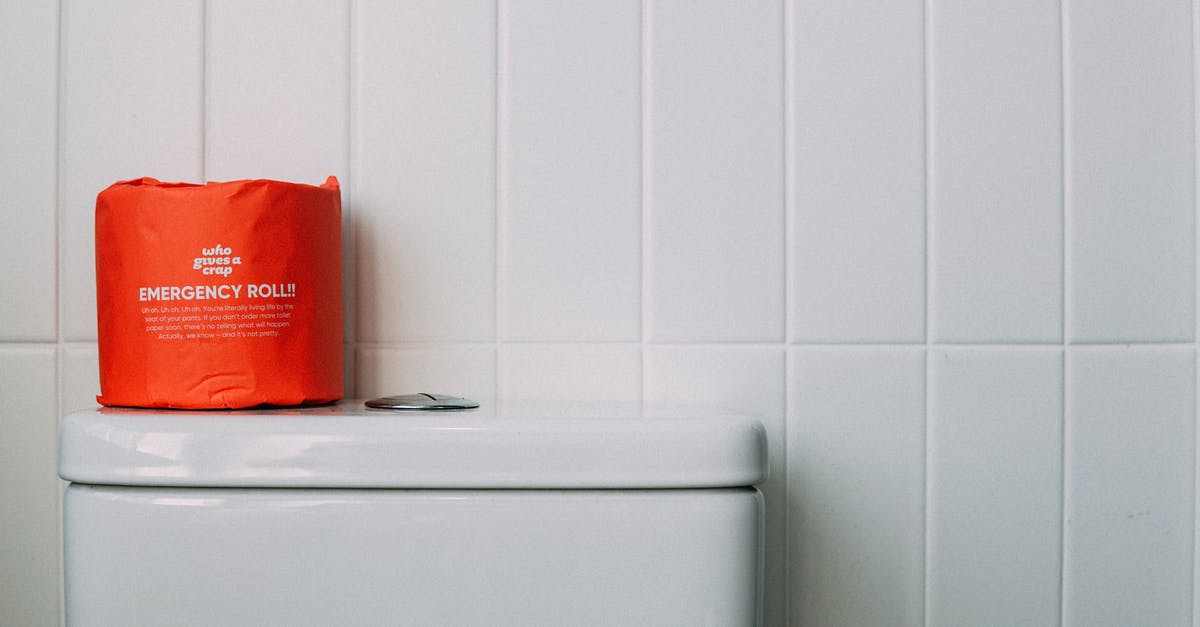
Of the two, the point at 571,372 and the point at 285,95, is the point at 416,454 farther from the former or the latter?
the point at 285,95

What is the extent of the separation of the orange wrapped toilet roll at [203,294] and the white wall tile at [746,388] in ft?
0.87

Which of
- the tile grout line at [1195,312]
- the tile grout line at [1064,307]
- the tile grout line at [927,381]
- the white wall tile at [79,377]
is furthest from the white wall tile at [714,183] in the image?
the white wall tile at [79,377]

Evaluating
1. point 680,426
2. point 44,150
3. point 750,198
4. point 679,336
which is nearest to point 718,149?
point 750,198

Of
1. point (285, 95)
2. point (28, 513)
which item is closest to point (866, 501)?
point (285, 95)

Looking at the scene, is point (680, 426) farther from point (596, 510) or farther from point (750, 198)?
point (750, 198)

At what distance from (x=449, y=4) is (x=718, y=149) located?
0.78ft

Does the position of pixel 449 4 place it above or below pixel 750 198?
above

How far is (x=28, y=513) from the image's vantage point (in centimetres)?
71

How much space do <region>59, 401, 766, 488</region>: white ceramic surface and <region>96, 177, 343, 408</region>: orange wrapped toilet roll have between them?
0.06 meters

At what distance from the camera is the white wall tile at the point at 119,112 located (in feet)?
2.35

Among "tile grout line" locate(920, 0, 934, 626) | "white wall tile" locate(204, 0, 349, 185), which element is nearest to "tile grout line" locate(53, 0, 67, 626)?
"white wall tile" locate(204, 0, 349, 185)

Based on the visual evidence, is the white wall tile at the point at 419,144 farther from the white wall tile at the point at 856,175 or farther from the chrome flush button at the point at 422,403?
the white wall tile at the point at 856,175

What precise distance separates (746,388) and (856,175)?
187mm

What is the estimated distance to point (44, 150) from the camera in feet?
2.36
